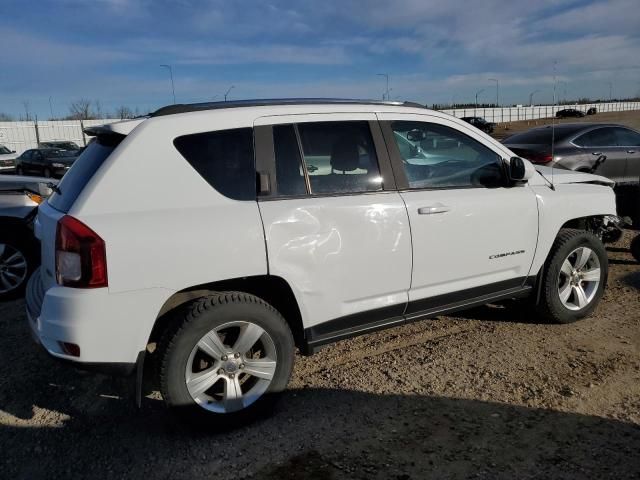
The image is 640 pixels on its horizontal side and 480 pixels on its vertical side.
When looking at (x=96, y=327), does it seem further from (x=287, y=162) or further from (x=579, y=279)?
(x=579, y=279)

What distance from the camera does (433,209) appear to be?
11.4 feet

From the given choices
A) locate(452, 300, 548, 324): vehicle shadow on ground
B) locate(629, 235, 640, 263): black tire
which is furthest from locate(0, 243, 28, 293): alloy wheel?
locate(629, 235, 640, 263): black tire

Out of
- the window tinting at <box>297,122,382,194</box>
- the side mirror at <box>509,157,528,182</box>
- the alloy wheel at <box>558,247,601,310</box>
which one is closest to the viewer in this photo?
the window tinting at <box>297,122,382,194</box>

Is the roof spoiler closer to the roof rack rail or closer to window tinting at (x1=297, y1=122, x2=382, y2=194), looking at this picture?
the roof rack rail

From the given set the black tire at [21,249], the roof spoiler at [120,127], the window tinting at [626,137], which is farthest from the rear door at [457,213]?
the window tinting at [626,137]

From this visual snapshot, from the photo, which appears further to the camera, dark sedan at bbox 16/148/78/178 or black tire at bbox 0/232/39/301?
dark sedan at bbox 16/148/78/178

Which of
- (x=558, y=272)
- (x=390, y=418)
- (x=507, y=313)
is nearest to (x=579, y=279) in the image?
(x=558, y=272)

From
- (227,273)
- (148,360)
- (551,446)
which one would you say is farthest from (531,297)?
(148,360)

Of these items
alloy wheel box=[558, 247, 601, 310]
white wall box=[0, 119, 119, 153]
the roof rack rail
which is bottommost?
alloy wheel box=[558, 247, 601, 310]

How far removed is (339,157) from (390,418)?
1658 mm

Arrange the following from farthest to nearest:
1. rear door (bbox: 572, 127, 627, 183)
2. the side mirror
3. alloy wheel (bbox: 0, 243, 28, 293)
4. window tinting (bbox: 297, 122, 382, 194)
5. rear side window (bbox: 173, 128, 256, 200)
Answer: rear door (bbox: 572, 127, 627, 183) < alloy wheel (bbox: 0, 243, 28, 293) < the side mirror < window tinting (bbox: 297, 122, 382, 194) < rear side window (bbox: 173, 128, 256, 200)

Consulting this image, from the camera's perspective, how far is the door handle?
11.2 ft

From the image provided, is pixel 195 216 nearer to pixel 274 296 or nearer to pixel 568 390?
pixel 274 296

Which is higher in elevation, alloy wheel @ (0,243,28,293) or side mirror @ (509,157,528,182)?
side mirror @ (509,157,528,182)
